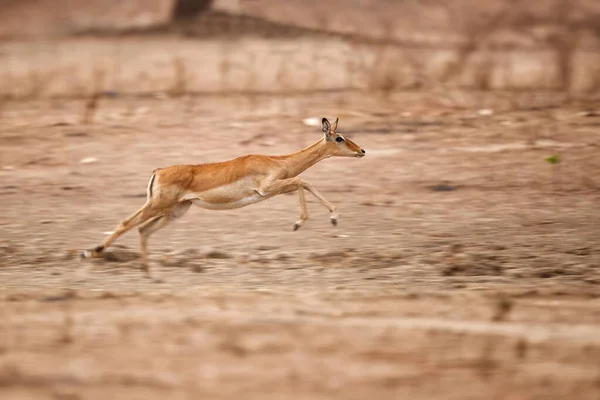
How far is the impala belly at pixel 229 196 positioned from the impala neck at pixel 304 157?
454mm

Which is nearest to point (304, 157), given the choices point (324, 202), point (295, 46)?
point (324, 202)

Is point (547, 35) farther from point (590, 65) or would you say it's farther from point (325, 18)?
point (325, 18)

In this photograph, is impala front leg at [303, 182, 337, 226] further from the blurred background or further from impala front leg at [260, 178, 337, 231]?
the blurred background

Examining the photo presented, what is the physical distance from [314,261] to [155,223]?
1.45m

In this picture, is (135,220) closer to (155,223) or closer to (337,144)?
(155,223)

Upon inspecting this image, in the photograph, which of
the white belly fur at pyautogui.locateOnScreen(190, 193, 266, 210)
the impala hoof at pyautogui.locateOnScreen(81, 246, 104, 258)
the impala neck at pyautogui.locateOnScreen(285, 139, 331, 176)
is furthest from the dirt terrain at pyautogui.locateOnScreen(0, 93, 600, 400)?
the impala neck at pyautogui.locateOnScreen(285, 139, 331, 176)

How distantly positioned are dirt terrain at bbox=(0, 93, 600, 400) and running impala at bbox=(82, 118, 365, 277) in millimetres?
434

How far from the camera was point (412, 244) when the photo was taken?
10.5 meters

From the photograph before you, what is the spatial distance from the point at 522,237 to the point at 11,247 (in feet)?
15.9

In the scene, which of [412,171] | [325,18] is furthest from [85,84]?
[412,171]

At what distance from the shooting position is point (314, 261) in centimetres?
999

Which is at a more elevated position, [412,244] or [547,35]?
[547,35]

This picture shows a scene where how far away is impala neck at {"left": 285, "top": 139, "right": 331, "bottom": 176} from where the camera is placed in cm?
1002

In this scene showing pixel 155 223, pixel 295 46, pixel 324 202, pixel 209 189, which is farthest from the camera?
pixel 295 46
